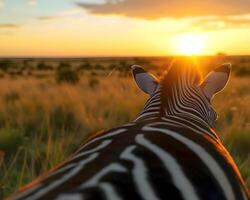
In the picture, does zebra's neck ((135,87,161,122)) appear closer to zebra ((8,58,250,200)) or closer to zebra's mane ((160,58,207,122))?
zebra's mane ((160,58,207,122))

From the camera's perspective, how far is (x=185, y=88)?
2779 millimetres

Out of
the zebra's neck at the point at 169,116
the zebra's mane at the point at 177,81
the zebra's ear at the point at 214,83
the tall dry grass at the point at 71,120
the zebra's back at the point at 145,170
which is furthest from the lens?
the tall dry grass at the point at 71,120

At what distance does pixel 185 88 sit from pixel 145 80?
1.45 feet

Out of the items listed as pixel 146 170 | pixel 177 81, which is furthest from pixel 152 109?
pixel 146 170

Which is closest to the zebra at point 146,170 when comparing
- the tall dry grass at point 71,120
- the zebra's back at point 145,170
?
the zebra's back at point 145,170

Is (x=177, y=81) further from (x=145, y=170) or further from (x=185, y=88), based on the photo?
(x=145, y=170)

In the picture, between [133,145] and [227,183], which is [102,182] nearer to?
[133,145]

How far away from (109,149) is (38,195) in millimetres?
343

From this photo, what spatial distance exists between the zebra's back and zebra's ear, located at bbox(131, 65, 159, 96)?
Result: 121 centimetres

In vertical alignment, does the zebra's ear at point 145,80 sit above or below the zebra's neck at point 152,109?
above

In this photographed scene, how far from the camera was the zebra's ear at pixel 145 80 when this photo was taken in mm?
3082

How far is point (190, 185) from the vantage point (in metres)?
1.44

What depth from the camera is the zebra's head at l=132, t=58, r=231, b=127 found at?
2452mm

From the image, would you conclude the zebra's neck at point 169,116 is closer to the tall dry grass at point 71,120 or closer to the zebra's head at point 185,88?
the zebra's head at point 185,88
